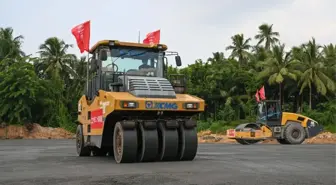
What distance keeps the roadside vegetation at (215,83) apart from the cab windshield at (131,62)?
31.7 m

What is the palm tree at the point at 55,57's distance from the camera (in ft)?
168

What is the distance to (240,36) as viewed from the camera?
57.6 meters

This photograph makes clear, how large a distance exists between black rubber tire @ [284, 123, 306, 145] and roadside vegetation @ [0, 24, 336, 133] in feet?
53.4

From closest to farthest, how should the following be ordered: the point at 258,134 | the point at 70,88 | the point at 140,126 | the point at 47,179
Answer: the point at 47,179
the point at 140,126
the point at 258,134
the point at 70,88

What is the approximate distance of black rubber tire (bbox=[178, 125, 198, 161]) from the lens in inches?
418

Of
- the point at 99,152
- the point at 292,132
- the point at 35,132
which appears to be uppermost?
the point at 292,132

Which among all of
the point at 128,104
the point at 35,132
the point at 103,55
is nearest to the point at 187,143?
the point at 128,104

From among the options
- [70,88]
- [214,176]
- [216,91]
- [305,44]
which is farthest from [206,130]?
[214,176]

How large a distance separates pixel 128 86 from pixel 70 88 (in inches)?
1685

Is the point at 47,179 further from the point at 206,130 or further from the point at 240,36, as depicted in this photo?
the point at 240,36

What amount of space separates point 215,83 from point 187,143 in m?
39.1

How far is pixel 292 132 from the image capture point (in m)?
25.0

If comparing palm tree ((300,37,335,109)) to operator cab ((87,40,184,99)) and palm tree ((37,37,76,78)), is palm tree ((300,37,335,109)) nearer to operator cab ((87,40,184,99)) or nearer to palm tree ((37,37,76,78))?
palm tree ((37,37,76,78))

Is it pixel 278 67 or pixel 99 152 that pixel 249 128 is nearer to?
pixel 99 152
